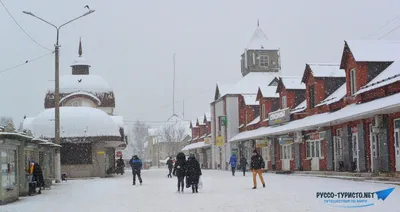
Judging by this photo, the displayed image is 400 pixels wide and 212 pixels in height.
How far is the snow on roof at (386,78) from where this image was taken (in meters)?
25.5

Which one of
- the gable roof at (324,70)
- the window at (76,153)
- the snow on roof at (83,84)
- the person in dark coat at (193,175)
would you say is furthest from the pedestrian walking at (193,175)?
the snow on roof at (83,84)

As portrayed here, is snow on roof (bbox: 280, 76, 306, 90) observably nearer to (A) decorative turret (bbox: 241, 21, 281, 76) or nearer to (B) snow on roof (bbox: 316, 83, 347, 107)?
(B) snow on roof (bbox: 316, 83, 347, 107)

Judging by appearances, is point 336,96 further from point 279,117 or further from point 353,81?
point 279,117

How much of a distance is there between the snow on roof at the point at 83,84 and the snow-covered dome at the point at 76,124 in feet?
51.8

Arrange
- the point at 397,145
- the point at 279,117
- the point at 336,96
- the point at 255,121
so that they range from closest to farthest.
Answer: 1. the point at 397,145
2. the point at 336,96
3. the point at 279,117
4. the point at 255,121

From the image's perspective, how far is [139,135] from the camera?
14912 cm

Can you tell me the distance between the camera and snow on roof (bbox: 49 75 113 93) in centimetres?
5841

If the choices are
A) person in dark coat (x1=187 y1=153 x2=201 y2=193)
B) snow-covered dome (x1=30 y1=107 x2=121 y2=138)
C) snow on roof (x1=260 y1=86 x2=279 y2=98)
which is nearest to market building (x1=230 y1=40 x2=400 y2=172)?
snow on roof (x1=260 y1=86 x2=279 y2=98)

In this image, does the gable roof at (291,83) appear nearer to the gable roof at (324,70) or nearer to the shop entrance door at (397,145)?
the gable roof at (324,70)

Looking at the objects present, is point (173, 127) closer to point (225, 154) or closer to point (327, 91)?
point (225, 154)

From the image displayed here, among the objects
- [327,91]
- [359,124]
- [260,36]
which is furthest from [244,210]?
[260,36]

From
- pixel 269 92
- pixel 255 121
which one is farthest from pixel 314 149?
pixel 255 121

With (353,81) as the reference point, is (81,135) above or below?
below

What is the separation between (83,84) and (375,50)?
1417 inches
